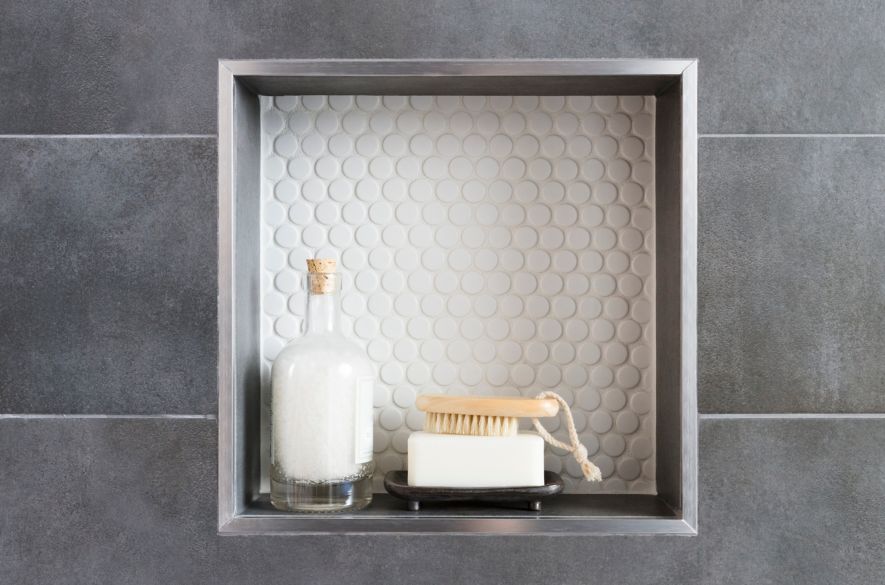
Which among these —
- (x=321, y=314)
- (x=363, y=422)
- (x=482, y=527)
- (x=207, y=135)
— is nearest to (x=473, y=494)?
(x=482, y=527)

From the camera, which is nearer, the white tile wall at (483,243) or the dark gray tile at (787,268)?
the dark gray tile at (787,268)

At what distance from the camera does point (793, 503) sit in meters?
0.82

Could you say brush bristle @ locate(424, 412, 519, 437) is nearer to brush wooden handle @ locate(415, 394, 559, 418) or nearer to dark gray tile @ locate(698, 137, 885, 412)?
brush wooden handle @ locate(415, 394, 559, 418)

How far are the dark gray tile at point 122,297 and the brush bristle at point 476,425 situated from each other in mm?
245

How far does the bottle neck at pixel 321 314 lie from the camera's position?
872 millimetres

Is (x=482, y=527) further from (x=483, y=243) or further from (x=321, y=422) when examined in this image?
(x=483, y=243)

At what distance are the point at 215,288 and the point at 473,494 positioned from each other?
35cm

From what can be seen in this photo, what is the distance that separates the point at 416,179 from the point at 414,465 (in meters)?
0.34

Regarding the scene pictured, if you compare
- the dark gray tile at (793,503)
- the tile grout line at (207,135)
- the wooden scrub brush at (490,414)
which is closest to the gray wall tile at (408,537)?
the dark gray tile at (793,503)

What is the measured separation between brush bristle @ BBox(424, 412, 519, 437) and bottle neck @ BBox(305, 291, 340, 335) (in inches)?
6.1

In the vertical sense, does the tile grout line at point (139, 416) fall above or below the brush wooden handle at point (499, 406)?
below

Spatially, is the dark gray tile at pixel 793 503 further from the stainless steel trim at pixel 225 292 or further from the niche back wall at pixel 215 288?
the stainless steel trim at pixel 225 292

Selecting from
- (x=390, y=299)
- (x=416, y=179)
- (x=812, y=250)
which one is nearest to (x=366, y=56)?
(x=416, y=179)

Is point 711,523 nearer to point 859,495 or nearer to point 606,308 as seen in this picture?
point 859,495
